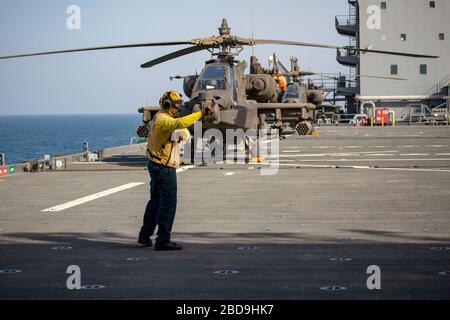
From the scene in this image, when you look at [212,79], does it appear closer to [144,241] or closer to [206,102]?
[206,102]

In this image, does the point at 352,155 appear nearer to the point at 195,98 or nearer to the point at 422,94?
the point at 195,98

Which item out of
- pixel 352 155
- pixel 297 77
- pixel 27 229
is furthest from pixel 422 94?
pixel 27 229

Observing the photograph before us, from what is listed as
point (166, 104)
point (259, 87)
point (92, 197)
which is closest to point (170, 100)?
point (166, 104)

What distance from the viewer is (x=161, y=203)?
11266 millimetres

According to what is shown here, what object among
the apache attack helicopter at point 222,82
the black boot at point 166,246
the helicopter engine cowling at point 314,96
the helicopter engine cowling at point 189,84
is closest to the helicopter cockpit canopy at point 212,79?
the apache attack helicopter at point 222,82

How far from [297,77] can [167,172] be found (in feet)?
176

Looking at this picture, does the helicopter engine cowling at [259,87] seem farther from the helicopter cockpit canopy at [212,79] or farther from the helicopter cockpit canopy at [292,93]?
the helicopter cockpit canopy at [292,93]

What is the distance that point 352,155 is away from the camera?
3341cm

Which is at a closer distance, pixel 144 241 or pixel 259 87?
pixel 144 241

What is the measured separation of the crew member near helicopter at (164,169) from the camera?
1116cm

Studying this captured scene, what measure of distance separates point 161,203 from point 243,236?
5.27ft

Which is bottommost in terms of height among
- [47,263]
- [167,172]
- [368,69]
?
[47,263]

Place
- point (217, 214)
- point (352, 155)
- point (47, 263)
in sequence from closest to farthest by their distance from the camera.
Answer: point (47, 263) < point (217, 214) < point (352, 155)

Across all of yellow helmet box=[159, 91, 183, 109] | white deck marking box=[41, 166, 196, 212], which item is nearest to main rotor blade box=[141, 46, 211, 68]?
white deck marking box=[41, 166, 196, 212]
